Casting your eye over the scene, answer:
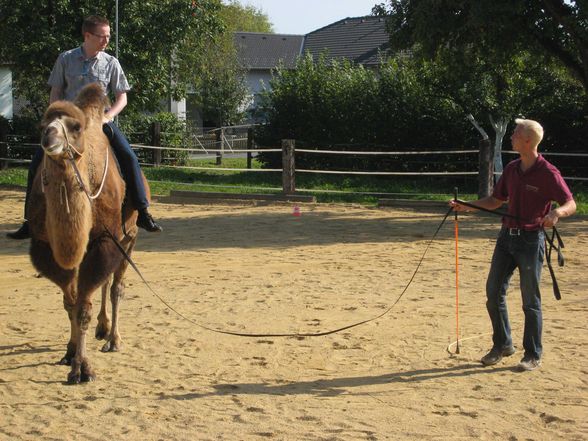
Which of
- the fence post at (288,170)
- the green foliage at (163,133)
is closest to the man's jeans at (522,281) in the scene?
the fence post at (288,170)

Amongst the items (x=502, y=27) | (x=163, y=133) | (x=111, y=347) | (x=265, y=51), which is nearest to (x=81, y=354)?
(x=111, y=347)

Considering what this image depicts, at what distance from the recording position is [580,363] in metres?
6.43

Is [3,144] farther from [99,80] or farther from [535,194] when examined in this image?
[535,194]

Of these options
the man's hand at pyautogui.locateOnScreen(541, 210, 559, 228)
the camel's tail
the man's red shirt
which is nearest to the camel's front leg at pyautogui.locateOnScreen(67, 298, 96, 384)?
the camel's tail

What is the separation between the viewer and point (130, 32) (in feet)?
76.8

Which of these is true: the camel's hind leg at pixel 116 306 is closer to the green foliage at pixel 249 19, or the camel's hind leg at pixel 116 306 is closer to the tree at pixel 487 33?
the tree at pixel 487 33

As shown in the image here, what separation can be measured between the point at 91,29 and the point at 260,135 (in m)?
20.1

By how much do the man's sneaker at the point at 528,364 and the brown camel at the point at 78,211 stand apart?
3.30 metres

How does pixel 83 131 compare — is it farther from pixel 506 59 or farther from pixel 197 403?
pixel 506 59

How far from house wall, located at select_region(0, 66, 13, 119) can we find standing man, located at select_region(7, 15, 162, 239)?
32904 millimetres

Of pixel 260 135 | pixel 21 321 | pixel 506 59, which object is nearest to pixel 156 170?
pixel 260 135

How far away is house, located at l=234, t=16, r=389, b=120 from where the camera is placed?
4869cm

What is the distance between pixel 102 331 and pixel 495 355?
137 inches

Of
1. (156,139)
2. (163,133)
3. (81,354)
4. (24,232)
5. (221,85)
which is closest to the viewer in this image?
(81,354)
